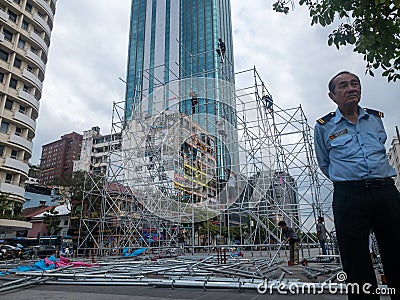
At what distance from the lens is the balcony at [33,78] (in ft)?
62.8

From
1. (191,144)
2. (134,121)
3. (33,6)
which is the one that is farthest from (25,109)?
(191,144)

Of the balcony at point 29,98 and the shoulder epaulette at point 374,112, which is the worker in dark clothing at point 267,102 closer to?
the shoulder epaulette at point 374,112

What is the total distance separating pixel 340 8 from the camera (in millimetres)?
2455

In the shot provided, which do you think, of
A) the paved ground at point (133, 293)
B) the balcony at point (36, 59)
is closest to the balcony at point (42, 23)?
the balcony at point (36, 59)

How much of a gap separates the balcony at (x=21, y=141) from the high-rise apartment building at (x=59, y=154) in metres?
41.7

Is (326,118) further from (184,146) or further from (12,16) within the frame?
(12,16)

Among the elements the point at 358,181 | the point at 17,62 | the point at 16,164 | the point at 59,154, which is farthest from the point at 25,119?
the point at 59,154

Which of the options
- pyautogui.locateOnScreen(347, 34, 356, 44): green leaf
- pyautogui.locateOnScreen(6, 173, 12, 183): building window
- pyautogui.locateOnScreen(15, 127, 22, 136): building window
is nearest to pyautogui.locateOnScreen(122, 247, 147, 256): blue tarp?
pyautogui.locateOnScreen(347, 34, 356, 44): green leaf

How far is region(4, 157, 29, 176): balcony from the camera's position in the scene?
56.4 feet

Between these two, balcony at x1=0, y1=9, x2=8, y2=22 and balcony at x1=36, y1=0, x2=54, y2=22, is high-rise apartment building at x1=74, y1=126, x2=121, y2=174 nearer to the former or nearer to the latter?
balcony at x1=36, y1=0, x2=54, y2=22

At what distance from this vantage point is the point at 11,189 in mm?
17203

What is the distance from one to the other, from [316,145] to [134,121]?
41.4 ft

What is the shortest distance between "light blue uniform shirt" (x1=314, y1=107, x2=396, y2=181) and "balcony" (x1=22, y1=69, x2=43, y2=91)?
72.0 ft

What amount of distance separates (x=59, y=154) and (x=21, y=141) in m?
46.3
